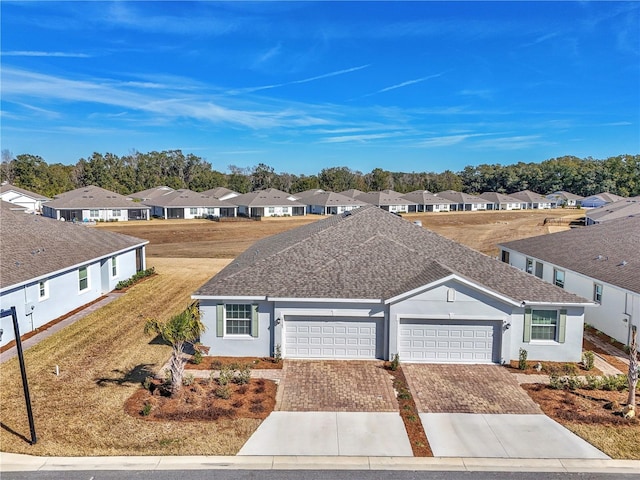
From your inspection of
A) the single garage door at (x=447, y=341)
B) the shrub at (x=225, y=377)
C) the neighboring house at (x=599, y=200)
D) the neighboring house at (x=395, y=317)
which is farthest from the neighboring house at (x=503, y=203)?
the shrub at (x=225, y=377)

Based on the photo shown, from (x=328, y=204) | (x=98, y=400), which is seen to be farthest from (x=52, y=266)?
(x=328, y=204)

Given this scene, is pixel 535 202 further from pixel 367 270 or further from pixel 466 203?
pixel 367 270

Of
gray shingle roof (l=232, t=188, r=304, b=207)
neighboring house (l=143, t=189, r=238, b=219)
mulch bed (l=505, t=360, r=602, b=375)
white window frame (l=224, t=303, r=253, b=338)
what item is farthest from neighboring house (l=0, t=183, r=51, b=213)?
mulch bed (l=505, t=360, r=602, b=375)

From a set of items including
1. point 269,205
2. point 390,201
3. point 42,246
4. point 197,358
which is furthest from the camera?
point 390,201

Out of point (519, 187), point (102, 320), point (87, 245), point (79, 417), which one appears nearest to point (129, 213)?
point (87, 245)

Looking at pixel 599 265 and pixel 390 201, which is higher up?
pixel 390 201
